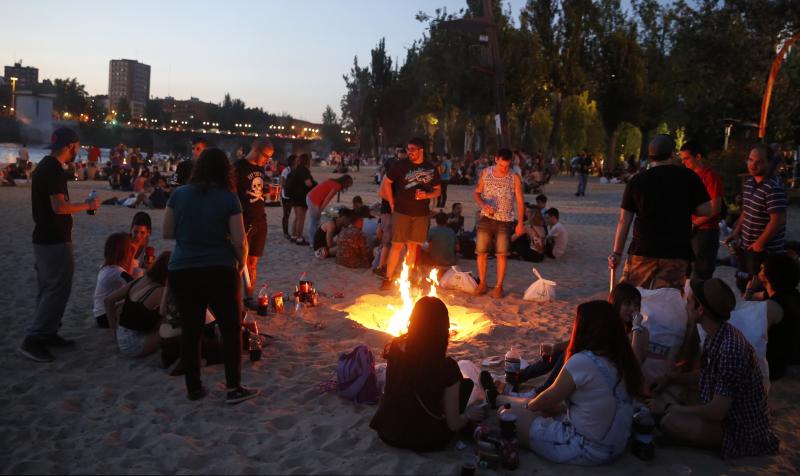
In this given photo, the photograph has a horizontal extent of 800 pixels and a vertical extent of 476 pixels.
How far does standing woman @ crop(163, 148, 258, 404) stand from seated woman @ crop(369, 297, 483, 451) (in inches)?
50.2

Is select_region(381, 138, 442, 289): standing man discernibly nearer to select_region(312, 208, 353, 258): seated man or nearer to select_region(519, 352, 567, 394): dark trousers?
select_region(312, 208, 353, 258): seated man

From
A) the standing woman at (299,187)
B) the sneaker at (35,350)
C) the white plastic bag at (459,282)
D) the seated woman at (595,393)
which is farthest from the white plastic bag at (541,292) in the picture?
the standing woman at (299,187)

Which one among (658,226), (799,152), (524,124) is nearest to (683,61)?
(799,152)

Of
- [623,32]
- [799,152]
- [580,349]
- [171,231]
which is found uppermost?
[623,32]

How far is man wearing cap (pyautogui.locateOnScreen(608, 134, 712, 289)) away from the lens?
517 centimetres

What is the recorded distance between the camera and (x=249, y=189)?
21.3 ft

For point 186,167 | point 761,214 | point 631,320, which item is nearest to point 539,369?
point 631,320

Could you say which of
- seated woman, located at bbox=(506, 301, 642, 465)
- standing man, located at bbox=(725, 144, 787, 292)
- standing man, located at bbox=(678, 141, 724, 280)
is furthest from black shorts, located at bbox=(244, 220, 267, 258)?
standing man, located at bbox=(725, 144, 787, 292)

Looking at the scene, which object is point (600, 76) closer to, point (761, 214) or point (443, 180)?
point (443, 180)

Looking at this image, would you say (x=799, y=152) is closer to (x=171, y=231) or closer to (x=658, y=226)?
(x=658, y=226)

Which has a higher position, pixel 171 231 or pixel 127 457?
pixel 171 231

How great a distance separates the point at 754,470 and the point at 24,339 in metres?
5.60

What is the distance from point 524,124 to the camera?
39406mm

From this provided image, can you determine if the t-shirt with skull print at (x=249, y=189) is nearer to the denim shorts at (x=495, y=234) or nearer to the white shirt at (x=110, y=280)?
the white shirt at (x=110, y=280)
